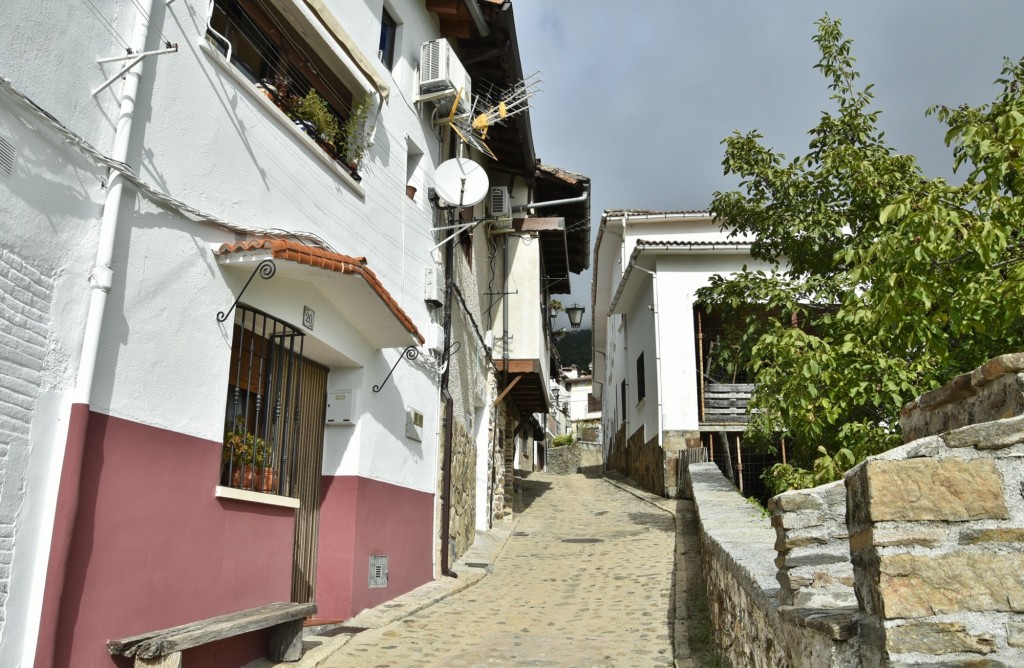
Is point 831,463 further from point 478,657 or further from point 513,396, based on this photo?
point 513,396

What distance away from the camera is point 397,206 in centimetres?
886

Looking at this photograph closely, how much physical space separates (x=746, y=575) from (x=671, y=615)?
3.30m

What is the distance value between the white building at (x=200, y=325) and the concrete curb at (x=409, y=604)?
18cm

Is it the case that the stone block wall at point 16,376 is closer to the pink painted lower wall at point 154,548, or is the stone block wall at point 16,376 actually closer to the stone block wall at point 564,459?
the pink painted lower wall at point 154,548

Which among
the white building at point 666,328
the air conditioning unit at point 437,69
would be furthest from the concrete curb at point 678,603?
the air conditioning unit at point 437,69

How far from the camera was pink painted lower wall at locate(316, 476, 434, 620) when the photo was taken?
23.4ft

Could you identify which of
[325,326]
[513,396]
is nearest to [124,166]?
[325,326]

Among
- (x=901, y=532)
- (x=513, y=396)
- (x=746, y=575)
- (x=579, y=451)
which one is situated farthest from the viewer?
(x=579, y=451)

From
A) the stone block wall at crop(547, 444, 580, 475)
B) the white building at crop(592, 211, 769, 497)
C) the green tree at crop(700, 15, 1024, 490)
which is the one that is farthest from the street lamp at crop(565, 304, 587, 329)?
the stone block wall at crop(547, 444, 580, 475)

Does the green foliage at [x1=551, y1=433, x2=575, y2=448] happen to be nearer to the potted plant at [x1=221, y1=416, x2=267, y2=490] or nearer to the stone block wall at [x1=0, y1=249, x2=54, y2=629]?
the potted plant at [x1=221, y1=416, x2=267, y2=490]

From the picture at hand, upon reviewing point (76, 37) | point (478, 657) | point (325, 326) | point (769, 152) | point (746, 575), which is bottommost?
point (478, 657)

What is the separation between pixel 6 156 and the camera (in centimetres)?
385

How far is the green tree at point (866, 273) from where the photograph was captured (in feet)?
16.0

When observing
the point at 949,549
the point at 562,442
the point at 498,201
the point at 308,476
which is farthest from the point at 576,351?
the point at 949,549
